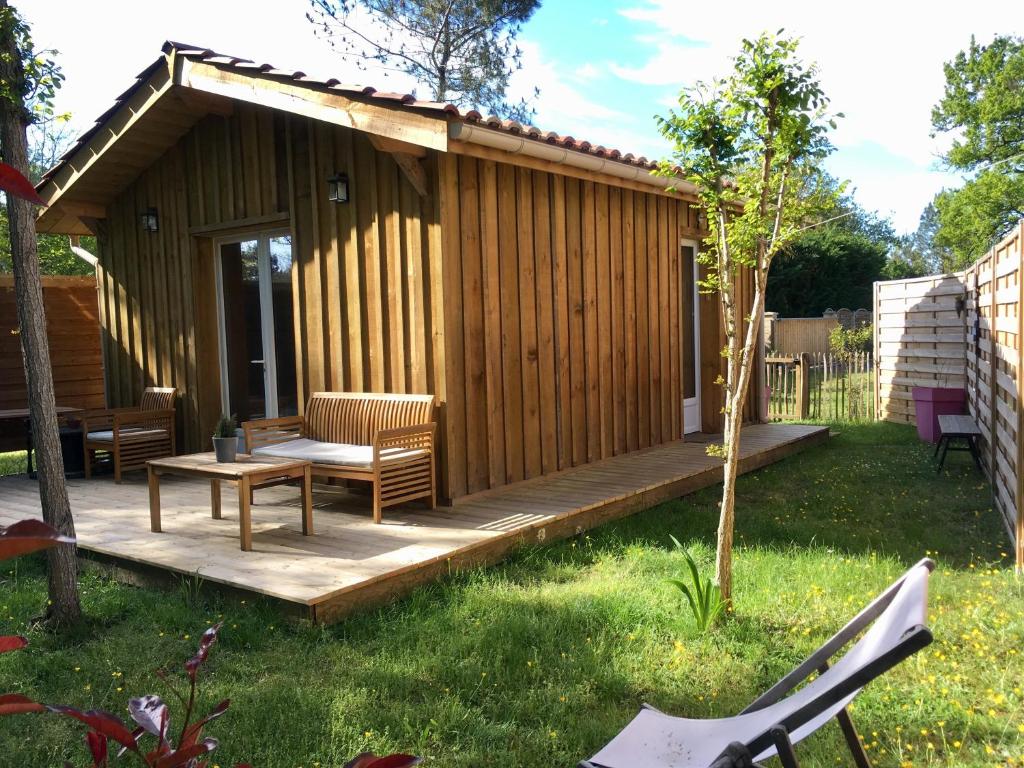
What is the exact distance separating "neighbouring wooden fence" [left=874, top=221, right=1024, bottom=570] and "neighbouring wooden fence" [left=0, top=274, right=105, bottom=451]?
31.4ft

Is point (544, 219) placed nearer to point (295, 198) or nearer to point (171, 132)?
point (295, 198)

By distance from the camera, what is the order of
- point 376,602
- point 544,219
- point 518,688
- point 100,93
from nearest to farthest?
1. point 518,688
2. point 376,602
3. point 544,219
4. point 100,93

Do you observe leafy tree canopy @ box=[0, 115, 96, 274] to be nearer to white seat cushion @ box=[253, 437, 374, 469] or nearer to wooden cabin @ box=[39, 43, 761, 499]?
wooden cabin @ box=[39, 43, 761, 499]

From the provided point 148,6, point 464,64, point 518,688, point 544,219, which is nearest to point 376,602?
point 518,688

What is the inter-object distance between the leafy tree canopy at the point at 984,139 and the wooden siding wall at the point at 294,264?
26.9 meters

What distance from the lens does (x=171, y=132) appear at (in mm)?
7688

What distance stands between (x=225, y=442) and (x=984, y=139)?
31128mm

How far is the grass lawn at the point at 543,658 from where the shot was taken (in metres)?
2.93

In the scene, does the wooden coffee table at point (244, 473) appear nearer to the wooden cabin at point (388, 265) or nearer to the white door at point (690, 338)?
the wooden cabin at point (388, 265)

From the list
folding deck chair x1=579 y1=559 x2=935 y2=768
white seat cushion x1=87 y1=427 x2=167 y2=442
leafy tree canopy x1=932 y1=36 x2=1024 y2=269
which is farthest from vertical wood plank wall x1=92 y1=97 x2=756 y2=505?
leafy tree canopy x1=932 y1=36 x2=1024 y2=269

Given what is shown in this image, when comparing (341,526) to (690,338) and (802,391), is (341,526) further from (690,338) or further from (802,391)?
(802,391)

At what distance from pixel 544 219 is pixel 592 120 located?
134 feet

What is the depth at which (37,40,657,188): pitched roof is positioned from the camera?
5.36m

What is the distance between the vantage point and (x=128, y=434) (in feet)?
24.5
